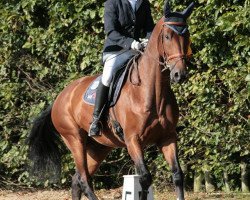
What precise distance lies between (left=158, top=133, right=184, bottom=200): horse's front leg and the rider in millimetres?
990

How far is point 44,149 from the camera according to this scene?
1010 centimetres

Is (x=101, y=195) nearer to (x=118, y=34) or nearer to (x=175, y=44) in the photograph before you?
(x=118, y=34)

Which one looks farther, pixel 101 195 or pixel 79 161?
pixel 101 195

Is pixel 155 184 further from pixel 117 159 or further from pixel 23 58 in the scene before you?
pixel 23 58

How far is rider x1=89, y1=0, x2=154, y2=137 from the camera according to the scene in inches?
326

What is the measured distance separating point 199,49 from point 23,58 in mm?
3292

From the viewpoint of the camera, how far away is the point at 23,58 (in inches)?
472

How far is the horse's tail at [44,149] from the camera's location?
10.1 meters

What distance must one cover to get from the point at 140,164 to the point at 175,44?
1368 mm

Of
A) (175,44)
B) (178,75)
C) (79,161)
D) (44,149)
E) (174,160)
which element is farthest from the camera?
(44,149)

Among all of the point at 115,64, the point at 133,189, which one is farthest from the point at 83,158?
the point at 133,189

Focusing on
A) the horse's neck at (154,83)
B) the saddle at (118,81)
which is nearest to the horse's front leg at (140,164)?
the horse's neck at (154,83)

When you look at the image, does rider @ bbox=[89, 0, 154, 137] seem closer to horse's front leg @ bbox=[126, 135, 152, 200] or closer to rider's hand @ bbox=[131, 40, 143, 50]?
rider's hand @ bbox=[131, 40, 143, 50]

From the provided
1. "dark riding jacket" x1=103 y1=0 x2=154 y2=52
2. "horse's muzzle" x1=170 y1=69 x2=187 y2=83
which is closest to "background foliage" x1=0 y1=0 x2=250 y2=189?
"dark riding jacket" x1=103 y1=0 x2=154 y2=52
